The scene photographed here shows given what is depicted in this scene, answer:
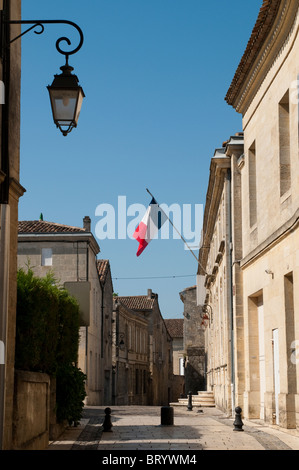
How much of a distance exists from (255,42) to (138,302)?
184 ft

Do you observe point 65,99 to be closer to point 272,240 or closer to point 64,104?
point 64,104

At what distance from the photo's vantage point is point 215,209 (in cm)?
3111

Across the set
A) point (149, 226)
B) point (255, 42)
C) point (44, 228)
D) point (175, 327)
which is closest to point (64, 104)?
point (255, 42)

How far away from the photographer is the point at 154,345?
70000 millimetres

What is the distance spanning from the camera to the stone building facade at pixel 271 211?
14.5m

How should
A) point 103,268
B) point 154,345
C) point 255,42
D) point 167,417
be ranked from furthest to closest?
1. point 154,345
2. point 103,268
3. point 167,417
4. point 255,42

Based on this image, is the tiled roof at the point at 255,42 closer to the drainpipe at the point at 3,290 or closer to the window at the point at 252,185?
the window at the point at 252,185

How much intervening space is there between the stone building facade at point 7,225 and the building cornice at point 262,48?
224 inches

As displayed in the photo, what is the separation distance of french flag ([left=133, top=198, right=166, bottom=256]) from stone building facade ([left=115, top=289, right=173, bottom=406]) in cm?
3761

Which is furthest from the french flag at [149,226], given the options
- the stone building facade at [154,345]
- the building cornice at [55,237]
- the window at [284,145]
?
the stone building facade at [154,345]

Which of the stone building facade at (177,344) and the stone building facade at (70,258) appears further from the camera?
the stone building facade at (177,344)
